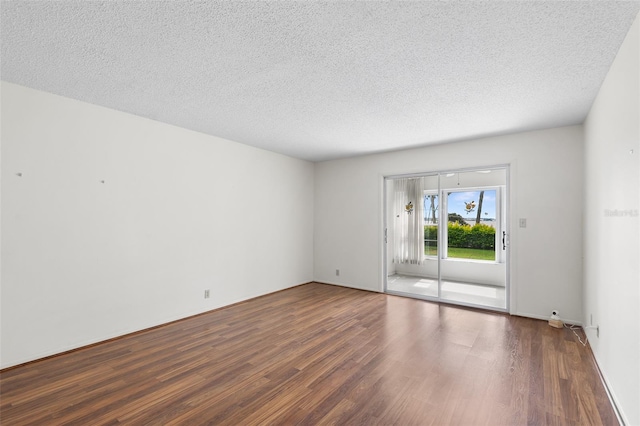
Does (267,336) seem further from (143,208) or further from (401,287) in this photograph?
(401,287)

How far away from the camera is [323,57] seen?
2258 mm

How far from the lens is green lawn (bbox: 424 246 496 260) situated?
5.85m

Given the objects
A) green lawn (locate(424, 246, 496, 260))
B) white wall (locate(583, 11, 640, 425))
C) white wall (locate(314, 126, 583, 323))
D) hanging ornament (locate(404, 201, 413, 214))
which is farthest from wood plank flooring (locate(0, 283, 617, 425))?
hanging ornament (locate(404, 201, 413, 214))

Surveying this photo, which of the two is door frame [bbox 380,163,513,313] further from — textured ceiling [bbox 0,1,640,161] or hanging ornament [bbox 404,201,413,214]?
textured ceiling [bbox 0,1,640,161]

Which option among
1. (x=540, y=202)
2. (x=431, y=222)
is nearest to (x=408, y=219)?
(x=431, y=222)

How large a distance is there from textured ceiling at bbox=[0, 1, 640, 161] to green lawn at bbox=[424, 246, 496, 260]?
284cm

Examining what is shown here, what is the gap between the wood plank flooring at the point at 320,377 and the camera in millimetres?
2059

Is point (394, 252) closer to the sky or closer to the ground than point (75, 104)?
closer to the ground

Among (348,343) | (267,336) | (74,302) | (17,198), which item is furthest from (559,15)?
(74,302)

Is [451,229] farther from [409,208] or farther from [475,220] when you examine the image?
[409,208]

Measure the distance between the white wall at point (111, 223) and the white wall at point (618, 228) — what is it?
4.37 meters

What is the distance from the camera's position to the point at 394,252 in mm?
5918

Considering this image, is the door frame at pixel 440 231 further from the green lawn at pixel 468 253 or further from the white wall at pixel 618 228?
the white wall at pixel 618 228

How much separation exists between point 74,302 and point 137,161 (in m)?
1.68
